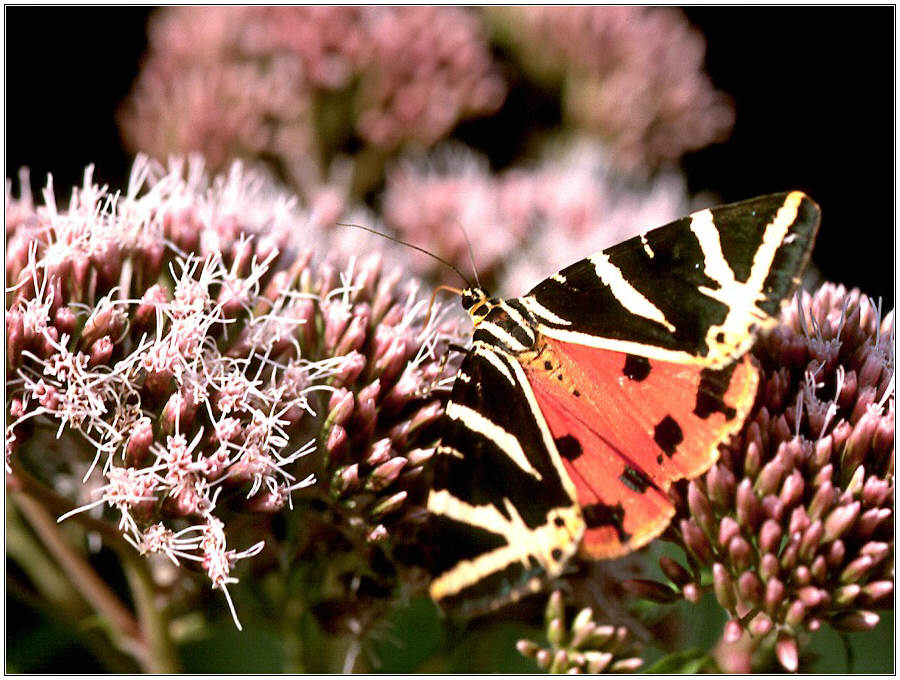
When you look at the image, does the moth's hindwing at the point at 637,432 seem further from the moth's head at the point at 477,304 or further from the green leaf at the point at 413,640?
the green leaf at the point at 413,640

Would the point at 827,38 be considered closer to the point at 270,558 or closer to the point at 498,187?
the point at 498,187

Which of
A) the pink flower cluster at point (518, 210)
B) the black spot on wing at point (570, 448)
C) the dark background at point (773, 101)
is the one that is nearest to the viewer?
the black spot on wing at point (570, 448)

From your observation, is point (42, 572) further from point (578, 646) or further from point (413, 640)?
point (578, 646)

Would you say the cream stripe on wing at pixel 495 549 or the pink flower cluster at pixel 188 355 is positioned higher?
the pink flower cluster at pixel 188 355

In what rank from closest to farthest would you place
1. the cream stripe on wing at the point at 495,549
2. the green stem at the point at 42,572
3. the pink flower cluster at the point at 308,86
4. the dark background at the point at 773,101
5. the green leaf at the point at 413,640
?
1. the cream stripe on wing at the point at 495,549
2. the green stem at the point at 42,572
3. the green leaf at the point at 413,640
4. the pink flower cluster at the point at 308,86
5. the dark background at the point at 773,101

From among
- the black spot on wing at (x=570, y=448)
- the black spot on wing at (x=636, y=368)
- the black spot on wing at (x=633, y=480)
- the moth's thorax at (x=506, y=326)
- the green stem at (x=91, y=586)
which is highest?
the moth's thorax at (x=506, y=326)

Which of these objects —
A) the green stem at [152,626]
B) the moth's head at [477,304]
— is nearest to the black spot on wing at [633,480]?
the moth's head at [477,304]

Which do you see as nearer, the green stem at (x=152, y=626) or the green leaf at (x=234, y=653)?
the green stem at (x=152, y=626)

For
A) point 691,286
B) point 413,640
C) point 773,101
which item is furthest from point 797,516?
point 773,101
